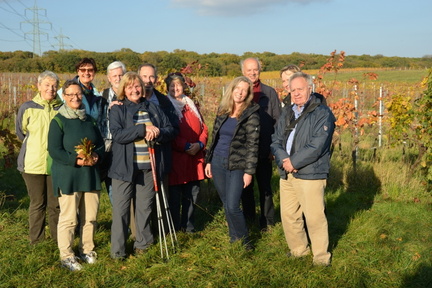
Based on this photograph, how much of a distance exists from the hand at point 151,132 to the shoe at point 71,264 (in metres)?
1.41

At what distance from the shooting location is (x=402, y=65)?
71688 millimetres

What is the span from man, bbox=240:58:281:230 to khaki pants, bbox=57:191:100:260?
6.44ft

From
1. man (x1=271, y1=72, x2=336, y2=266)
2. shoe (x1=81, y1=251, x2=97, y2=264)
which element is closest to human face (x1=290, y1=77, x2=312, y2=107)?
man (x1=271, y1=72, x2=336, y2=266)

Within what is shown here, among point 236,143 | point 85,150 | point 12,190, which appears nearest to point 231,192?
point 236,143

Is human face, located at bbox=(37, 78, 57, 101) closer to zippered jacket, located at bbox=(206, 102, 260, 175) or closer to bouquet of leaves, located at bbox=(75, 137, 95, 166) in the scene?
bouquet of leaves, located at bbox=(75, 137, 95, 166)

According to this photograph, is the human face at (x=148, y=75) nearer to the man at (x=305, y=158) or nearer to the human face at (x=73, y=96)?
the human face at (x=73, y=96)

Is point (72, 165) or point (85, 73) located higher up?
point (85, 73)

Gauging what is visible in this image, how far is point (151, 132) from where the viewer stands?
4262 mm

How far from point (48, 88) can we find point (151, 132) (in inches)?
48.8

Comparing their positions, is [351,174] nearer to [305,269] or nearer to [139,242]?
[305,269]

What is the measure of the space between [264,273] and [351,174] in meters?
3.95

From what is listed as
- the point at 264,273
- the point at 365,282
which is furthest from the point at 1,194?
the point at 365,282

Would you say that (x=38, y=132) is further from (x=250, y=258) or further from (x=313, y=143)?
(x=313, y=143)

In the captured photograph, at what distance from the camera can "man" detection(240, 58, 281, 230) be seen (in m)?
5.14
